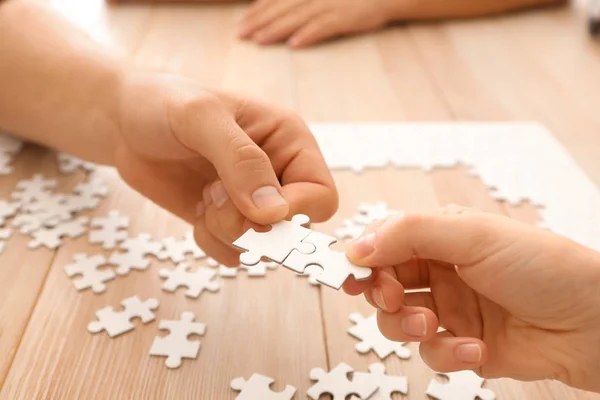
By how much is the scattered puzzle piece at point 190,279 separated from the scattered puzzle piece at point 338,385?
0.88ft

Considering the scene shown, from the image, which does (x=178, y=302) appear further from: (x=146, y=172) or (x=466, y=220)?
(x=466, y=220)

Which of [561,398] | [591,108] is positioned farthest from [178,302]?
[591,108]

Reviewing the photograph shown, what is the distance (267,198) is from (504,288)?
1.18 ft

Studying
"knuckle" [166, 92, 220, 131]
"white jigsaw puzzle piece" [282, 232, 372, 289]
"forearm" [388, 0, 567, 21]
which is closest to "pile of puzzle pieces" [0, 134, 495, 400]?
"white jigsaw puzzle piece" [282, 232, 372, 289]

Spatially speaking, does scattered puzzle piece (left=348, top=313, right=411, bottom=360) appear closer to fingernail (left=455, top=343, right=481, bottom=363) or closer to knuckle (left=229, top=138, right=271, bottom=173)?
fingernail (left=455, top=343, right=481, bottom=363)

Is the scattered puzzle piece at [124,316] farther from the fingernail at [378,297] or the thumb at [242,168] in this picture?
the fingernail at [378,297]

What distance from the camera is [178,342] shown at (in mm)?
1039

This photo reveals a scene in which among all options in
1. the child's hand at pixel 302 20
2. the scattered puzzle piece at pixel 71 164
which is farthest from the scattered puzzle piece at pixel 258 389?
the child's hand at pixel 302 20

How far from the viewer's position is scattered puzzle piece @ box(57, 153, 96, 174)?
1.46 m

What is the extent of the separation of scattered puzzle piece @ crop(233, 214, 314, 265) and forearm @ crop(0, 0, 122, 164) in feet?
1.64

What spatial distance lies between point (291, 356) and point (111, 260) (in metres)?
0.41

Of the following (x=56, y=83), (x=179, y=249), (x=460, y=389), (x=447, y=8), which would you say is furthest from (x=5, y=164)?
(x=447, y=8)

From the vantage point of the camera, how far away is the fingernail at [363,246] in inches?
32.7

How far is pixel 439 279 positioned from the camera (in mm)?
976
